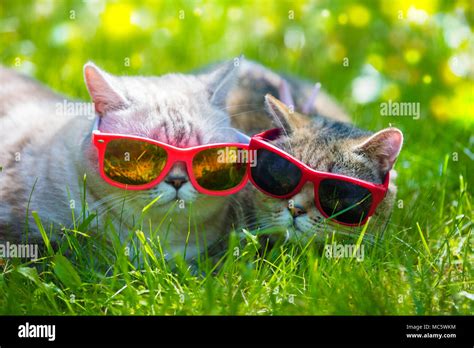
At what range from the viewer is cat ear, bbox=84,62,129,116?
1816 millimetres

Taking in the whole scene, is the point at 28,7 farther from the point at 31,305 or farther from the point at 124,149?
the point at 31,305

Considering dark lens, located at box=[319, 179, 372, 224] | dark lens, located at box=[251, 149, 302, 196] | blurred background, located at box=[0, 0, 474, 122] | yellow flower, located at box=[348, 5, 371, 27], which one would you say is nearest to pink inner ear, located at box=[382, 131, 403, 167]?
dark lens, located at box=[319, 179, 372, 224]

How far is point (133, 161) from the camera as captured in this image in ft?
5.93

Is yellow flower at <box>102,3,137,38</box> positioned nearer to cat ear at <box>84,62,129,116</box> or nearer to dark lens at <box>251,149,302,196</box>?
cat ear at <box>84,62,129,116</box>

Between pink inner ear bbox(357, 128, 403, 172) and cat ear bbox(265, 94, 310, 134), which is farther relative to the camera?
cat ear bbox(265, 94, 310, 134)

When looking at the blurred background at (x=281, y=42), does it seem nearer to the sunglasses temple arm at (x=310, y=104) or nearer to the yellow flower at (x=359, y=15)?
the yellow flower at (x=359, y=15)

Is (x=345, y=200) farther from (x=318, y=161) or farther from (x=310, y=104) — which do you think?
(x=310, y=104)

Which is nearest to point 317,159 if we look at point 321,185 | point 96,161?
point 321,185

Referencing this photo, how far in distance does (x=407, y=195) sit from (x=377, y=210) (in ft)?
1.25

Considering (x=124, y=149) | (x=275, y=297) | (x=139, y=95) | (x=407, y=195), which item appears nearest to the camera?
(x=275, y=297)

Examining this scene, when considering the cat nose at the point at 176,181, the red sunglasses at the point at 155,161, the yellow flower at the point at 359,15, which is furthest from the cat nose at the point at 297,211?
the yellow flower at the point at 359,15

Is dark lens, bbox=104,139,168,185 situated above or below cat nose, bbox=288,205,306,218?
above
